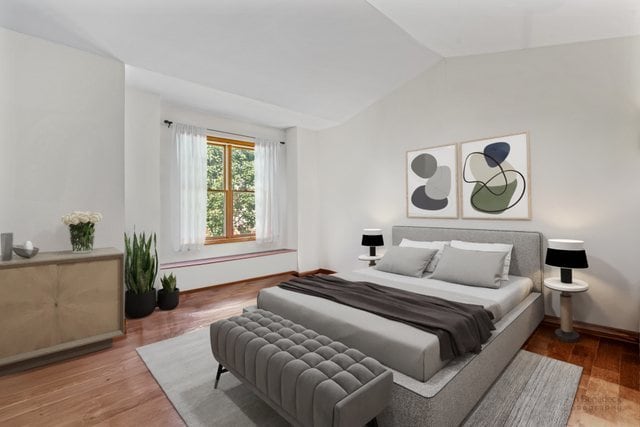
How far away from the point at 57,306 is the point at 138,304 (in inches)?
39.7

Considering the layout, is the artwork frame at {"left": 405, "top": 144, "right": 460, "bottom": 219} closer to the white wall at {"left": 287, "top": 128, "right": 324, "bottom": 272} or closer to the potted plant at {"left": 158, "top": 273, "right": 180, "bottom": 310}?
the white wall at {"left": 287, "top": 128, "right": 324, "bottom": 272}

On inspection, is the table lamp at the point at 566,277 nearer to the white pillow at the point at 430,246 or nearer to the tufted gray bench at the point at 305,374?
the white pillow at the point at 430,246

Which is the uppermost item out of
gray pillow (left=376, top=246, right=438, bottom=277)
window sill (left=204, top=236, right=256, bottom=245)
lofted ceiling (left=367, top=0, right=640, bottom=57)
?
lofted ceiling (left=367, top=0, right=640, bottom=57)

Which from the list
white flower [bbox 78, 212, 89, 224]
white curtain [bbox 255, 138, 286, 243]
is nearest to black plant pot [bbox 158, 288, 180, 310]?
white flower [bbox 78, 212, 89, 224]

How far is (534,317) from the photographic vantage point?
306 cm

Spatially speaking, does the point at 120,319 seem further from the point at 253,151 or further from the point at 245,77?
the point at 253,151

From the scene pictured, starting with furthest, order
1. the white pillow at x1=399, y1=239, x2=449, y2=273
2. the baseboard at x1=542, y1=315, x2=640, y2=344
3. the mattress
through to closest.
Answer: the white pillow at x1=399, y1=239, x2=449, y2=273
the baseboard at x1=542, y1=315, x2=640, y2=344
the mattress

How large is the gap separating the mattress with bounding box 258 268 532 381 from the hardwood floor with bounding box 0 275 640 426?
0.68 m

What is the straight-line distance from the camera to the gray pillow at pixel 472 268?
298 cm

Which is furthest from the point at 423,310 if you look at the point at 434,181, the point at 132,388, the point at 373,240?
the point at 434,181

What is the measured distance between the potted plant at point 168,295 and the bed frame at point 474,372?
3042mm

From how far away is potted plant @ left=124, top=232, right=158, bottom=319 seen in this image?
11.6 ft

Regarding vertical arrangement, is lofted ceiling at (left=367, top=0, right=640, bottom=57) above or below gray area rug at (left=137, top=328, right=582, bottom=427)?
above

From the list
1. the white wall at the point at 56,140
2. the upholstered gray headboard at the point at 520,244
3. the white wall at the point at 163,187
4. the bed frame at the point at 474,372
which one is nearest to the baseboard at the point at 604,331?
the bed frame at the point at 474,372
